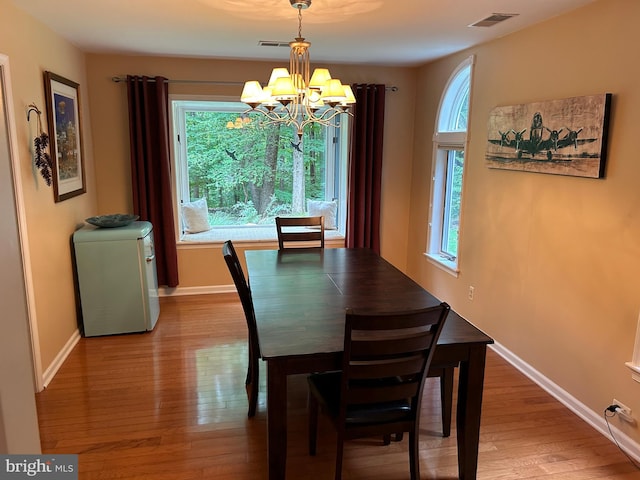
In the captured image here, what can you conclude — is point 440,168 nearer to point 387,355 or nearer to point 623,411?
point 623,411

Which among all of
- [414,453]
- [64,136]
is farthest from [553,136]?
[64,136]

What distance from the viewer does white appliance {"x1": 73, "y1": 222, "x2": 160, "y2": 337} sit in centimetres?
373

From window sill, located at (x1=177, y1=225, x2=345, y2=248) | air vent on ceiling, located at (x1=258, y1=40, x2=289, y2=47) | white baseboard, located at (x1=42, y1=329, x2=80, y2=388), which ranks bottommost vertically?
white baseboard, located at (x1=42, y1=329, x2=80, y2=388)

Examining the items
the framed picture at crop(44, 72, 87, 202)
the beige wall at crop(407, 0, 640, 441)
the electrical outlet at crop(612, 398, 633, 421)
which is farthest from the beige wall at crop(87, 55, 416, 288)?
the electrical outlet at crop(612, 398, 633, 421)

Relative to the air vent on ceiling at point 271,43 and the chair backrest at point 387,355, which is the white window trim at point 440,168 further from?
the chair backrest at point 387,355

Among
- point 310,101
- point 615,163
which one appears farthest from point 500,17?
point 310,101

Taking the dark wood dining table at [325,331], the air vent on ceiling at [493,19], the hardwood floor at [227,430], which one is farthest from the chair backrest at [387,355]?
the air vent on ceiling at [493,19]

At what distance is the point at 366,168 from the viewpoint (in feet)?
16.2

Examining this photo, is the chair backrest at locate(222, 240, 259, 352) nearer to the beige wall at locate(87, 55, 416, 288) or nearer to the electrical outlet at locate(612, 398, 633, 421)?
the electrical outlet at locate(612, 398, 633, 421)

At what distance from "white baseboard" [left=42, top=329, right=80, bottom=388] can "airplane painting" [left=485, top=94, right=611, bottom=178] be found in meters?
3.53

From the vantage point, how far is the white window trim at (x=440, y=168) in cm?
421

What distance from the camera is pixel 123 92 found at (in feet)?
14.6

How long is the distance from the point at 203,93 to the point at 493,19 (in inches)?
110

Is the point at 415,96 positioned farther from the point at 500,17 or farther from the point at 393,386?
the point at 393,386
